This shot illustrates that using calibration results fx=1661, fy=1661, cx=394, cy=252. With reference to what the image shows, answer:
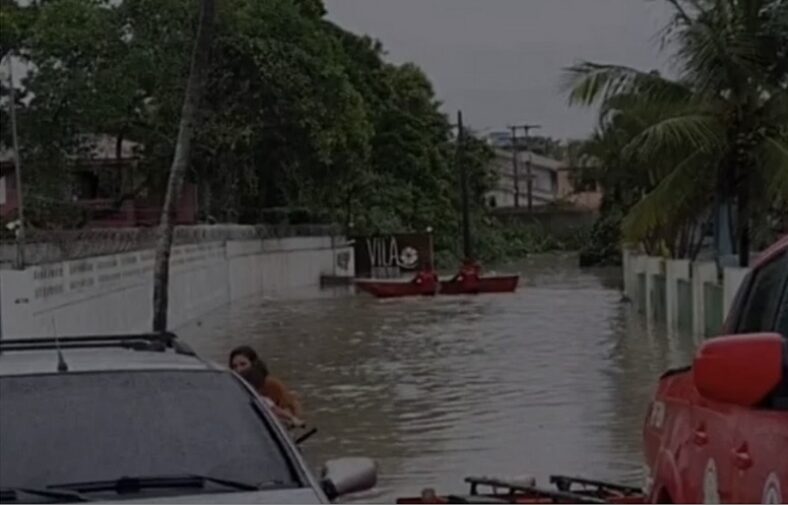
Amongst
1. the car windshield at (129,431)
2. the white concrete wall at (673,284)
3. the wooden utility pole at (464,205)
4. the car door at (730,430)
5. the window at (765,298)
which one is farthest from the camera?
the wooden utility pole at (464,205)

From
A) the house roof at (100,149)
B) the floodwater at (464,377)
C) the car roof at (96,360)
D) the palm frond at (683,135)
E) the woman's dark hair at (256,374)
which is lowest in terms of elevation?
the floodwater at (464,377)

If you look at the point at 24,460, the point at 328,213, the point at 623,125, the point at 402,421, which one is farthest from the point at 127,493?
the point at 328,213

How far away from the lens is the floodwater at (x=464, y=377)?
1356 centimetres

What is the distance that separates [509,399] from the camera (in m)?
18.4

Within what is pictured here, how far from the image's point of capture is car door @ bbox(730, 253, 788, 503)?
4.38m

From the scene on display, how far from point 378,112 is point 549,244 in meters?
23.4

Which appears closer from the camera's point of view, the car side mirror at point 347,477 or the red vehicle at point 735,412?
the red vehicle at point 735,412

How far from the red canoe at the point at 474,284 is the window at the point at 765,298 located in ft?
128

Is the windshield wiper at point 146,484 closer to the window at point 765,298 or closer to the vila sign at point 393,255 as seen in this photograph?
the window at point 765,298

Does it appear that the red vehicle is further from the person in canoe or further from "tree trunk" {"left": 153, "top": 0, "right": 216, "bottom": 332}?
"tree trunk" {"left": 153, "top": 0, "right": 216, "bottom": 332}

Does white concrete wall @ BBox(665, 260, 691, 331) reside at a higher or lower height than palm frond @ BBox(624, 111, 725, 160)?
lower

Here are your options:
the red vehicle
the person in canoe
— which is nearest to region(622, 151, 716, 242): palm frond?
the person in canoe

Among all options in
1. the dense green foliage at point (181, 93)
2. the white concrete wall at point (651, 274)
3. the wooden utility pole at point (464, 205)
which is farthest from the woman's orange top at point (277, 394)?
the wooden utility pole at point (464, 205)

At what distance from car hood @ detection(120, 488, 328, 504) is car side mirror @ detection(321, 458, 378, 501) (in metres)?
0.27
